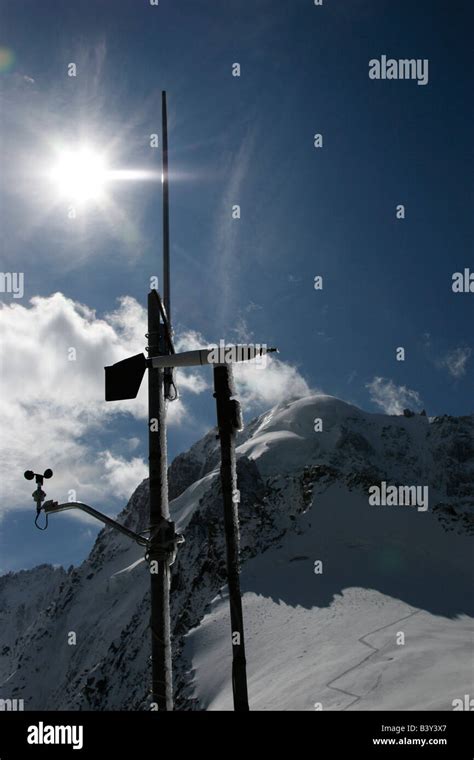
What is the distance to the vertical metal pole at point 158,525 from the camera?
6664 mm

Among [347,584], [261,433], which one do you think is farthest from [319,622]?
[261,433]

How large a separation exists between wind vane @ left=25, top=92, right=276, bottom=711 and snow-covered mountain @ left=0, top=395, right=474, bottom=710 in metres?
35.9

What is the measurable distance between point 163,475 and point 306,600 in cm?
9729

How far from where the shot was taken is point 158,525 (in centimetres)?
721

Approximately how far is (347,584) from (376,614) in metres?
17.5

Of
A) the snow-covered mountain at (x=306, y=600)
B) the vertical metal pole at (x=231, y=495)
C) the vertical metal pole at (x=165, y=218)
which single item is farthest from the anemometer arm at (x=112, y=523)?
the snow-covered mountain at (x=306, y=600)

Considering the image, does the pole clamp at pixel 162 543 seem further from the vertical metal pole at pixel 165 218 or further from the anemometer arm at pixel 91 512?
the vertical metal pole at pixel 165 218

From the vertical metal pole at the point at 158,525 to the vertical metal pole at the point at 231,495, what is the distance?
2.72 feet

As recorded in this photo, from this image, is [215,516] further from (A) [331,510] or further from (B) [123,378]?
(B) [123,378]
